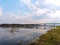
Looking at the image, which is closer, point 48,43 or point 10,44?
point 48,43

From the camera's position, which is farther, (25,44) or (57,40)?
(25,44)

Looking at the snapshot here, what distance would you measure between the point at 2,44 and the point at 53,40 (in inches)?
Result: 242

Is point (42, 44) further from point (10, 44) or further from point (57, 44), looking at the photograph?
point (10, 44)

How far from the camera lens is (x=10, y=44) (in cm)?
1978

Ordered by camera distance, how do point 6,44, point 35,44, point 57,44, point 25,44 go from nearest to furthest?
point 57,44
point 35,44
point 25,44
point 6,44

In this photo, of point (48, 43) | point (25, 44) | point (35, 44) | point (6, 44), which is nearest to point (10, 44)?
point (6, 44)

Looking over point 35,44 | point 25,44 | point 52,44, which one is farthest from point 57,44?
point 25,44

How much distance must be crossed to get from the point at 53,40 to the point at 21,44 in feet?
12.3

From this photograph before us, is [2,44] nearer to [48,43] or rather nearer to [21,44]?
[21,44]

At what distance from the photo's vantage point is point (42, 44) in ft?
53.6

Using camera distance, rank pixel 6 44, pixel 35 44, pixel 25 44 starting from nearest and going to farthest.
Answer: pixel 35 44 → pixel 25 44 → pixel 6 44

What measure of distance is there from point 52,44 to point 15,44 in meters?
5.09

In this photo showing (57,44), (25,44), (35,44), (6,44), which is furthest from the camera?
(6,44)

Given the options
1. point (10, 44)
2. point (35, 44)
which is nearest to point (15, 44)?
point (10, 44)
